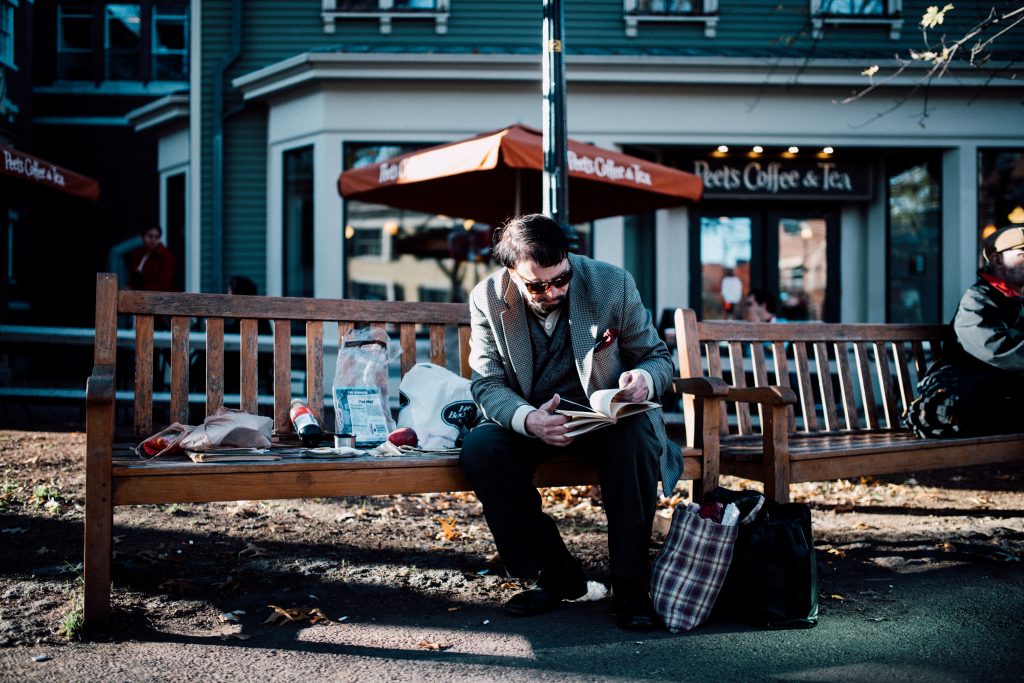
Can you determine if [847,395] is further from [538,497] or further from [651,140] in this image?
[651,140]

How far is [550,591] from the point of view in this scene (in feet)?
10.7

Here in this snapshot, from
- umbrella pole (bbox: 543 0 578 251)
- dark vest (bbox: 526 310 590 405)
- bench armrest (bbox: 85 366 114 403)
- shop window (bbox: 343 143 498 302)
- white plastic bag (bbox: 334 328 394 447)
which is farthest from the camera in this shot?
shop window (bbox: 343 143 498 302)

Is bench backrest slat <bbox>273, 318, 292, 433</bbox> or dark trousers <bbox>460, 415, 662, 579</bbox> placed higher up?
bench backrest slat <bbox>273, 318, 292, 433</bbox>

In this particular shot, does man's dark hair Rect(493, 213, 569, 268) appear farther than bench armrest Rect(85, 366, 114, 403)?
Yes

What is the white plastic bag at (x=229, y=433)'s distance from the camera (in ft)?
10.9

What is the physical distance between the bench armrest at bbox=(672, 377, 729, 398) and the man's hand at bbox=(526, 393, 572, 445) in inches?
24.0

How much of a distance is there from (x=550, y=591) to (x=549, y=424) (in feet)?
2.03

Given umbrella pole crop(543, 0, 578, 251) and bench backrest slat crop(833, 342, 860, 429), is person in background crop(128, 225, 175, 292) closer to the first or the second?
umbrella pole crop(543, 0, 578, 251)

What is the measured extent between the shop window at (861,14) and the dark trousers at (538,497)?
9.64 m

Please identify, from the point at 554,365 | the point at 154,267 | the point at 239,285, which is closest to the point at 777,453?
the point at 554,365

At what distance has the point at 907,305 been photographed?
1161 centimetres

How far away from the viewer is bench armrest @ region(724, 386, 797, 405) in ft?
11.3

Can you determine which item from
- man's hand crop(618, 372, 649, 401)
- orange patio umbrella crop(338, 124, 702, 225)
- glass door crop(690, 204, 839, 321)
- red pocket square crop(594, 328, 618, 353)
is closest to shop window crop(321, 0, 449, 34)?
glass door crop(690, 204, 839, 321)

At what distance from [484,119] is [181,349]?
7.57 metres
